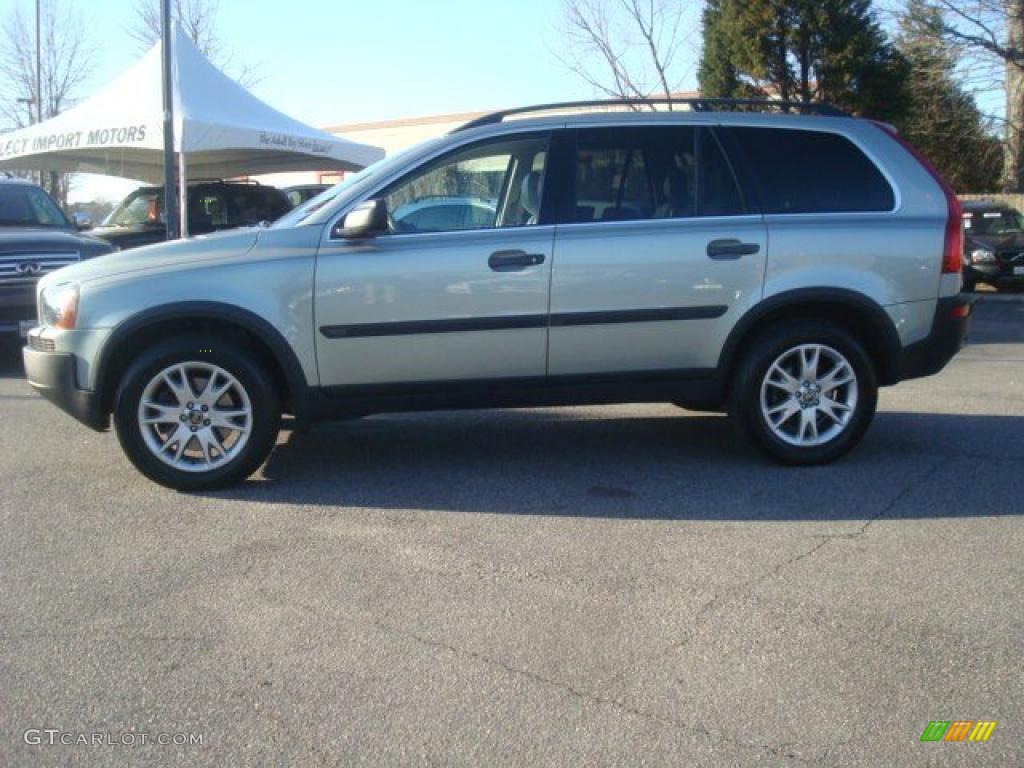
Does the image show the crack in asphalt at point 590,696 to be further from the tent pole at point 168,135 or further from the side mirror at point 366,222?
the tent pole at point 168,135

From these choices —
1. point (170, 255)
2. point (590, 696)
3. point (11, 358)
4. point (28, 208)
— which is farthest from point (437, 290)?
point (28, 208)

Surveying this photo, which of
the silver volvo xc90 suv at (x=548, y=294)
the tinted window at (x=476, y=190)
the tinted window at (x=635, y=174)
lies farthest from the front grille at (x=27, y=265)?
the tinted window at (x=635, y=174)

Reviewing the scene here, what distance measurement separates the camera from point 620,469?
6.02 metres

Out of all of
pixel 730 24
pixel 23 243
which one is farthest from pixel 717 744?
pixel 730 24

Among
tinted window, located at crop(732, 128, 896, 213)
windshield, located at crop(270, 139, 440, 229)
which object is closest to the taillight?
tinted window, located at crop(732, 128, 896, 213)

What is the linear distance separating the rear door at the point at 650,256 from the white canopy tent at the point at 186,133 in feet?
30.5

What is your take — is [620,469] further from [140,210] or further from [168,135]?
[140,210]

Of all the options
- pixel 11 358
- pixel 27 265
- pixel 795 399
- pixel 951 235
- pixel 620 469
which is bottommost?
pixel 11 358

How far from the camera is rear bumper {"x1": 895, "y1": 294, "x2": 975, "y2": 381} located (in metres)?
5.91

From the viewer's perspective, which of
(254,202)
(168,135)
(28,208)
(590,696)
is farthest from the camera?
(254,202)

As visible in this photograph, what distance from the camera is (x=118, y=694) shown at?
3373mm

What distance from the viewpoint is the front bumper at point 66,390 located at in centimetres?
545

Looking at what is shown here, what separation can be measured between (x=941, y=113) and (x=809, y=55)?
20.3 ft

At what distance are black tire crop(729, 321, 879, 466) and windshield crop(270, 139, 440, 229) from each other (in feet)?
6.95
